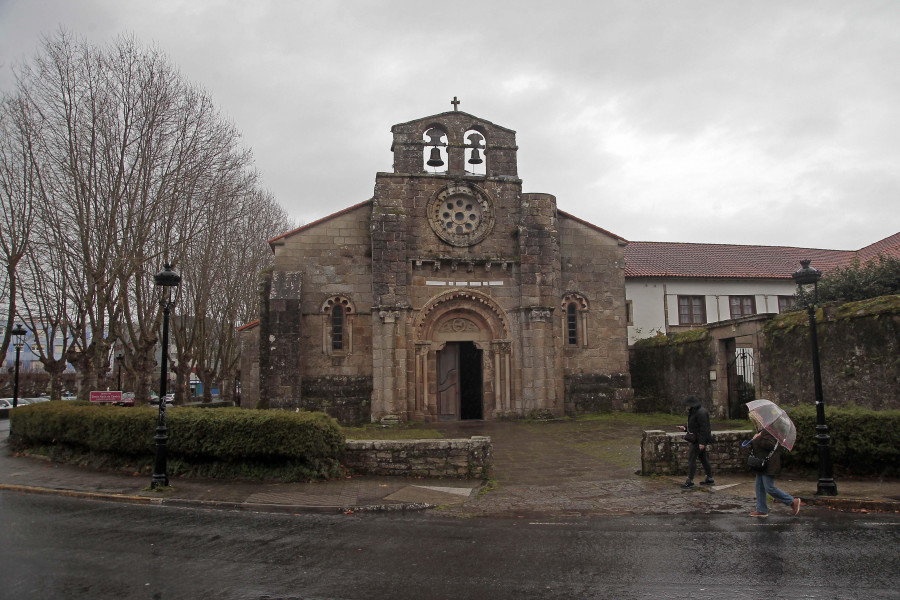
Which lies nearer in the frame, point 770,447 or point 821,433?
point 770,447

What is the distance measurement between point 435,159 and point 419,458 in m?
14.2

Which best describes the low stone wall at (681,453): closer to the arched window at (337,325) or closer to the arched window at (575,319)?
the arched window at (575,319)

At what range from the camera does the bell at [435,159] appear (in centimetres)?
2297

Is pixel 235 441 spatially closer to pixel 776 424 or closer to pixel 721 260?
pixel 776 424

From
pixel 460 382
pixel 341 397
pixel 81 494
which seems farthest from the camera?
pixel 460 382

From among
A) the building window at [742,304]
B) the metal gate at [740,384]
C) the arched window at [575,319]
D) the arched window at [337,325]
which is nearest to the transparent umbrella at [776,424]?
the metal gate at [740,384]

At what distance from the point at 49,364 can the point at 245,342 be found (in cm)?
839

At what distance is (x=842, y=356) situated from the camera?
15.6 meters

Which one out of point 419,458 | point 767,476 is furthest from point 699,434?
point 419,458

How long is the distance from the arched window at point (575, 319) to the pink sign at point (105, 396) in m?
15.6

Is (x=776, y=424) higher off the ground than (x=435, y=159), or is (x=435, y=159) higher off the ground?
(x=435, y=159)

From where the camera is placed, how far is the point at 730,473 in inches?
461

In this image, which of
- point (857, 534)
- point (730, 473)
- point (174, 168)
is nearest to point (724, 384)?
point (730, 473)

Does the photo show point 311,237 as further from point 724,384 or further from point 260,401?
point 724,384
